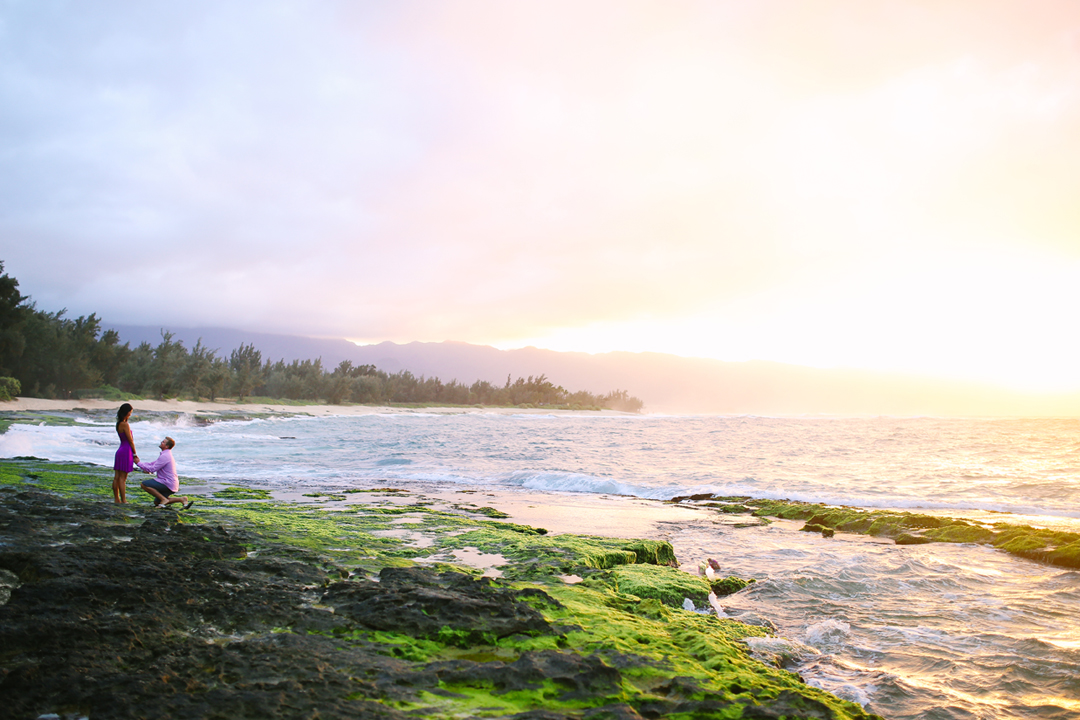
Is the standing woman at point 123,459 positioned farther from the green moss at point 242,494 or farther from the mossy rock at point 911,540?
the mossy rock at point 911,540

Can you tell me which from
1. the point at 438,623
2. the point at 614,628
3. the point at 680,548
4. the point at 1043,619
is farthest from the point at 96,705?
the point at 1043,619

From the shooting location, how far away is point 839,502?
14656 mm

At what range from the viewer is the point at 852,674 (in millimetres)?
4367

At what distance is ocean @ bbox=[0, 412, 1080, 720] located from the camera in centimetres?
455

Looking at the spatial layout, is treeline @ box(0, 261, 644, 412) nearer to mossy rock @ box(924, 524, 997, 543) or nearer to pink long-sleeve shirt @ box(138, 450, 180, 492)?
pink long-sleeve shirt @ box(138, 450, 180, 492)

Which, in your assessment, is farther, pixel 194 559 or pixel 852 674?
pixel 194 559

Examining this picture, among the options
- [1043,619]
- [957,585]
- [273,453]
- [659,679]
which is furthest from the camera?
[273,453]

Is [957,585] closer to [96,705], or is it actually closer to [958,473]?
[96,705]

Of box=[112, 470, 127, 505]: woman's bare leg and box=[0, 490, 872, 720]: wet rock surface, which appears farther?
box=[112, 470, 127, 505]: woman's bare leg

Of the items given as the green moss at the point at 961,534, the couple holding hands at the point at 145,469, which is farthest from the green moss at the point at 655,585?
the green moss at the point at 961,534

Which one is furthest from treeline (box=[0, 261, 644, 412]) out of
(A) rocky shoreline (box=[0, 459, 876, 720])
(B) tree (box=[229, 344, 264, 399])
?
(A) rocky shoreline (box=[0, 459, 876, 720])

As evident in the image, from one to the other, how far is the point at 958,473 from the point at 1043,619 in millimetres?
16774

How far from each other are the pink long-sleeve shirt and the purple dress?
17cm

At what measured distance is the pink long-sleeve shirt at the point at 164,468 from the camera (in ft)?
26.5
